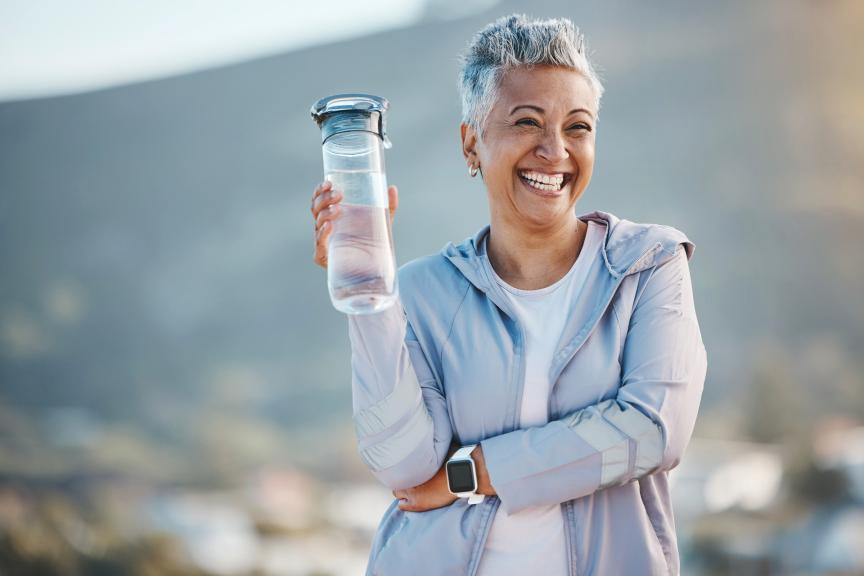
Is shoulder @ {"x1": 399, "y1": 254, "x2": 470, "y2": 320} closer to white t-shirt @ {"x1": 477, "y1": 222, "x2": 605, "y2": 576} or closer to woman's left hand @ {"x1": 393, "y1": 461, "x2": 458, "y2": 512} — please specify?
white t-shirt @ {"x1": 477, "y1": 222, "x2": 605, "y2": 576}

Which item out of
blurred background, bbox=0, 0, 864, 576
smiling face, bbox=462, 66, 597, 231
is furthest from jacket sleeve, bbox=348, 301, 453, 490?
blurred background, bbox=0, 0, 864, 576

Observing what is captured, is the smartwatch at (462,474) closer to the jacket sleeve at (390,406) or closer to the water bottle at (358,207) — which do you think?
the jacket sleeve at (390,406)

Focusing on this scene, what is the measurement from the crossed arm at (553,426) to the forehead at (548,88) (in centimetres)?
34

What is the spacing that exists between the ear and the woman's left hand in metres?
0.60

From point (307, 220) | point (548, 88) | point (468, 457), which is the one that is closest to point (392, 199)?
point (548, 88)

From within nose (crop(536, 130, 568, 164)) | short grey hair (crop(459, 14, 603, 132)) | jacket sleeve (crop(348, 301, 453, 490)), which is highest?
short grey hair (crop(459, 14, 603, 132))

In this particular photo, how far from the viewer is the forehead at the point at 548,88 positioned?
1682mm

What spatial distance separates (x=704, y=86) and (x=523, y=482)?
10.0m

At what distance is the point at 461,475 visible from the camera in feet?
5.20

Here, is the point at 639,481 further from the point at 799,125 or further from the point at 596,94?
the point at 799,125

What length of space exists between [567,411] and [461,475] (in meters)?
0.21

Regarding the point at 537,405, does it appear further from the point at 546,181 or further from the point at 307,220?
the point at 307,220

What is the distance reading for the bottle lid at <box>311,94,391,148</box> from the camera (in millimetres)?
1524

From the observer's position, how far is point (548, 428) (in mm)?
1570
